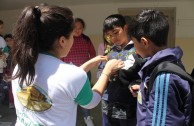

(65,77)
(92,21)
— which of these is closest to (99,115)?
(92,21)

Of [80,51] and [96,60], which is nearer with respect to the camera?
[96,60]

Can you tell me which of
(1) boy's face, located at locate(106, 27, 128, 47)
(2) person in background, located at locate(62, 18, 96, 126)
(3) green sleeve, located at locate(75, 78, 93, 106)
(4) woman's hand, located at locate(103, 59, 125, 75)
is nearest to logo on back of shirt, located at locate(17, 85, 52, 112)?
(3) green sleeve, located at locate(75, 78, 93, 106)

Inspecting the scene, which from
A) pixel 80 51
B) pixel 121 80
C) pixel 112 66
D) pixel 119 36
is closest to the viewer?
pixel 112 66

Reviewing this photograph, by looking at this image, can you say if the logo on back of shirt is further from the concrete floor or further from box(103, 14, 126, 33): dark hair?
the concrete floor

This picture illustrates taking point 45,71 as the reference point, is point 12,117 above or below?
below

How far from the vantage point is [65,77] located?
4.26 ft

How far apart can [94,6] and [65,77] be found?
5.14 metres

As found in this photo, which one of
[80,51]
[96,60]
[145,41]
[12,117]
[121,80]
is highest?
[145,41]

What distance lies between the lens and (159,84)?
4.23 feet

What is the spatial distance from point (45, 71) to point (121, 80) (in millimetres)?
810

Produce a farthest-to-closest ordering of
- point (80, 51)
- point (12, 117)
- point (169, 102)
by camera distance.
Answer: point (12, 117) < point (80, 51) < point (169, 102)

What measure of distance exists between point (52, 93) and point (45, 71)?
4.3 inches

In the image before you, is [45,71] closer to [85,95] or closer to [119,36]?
[85,95]

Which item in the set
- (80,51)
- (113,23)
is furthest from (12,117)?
(113,23)
